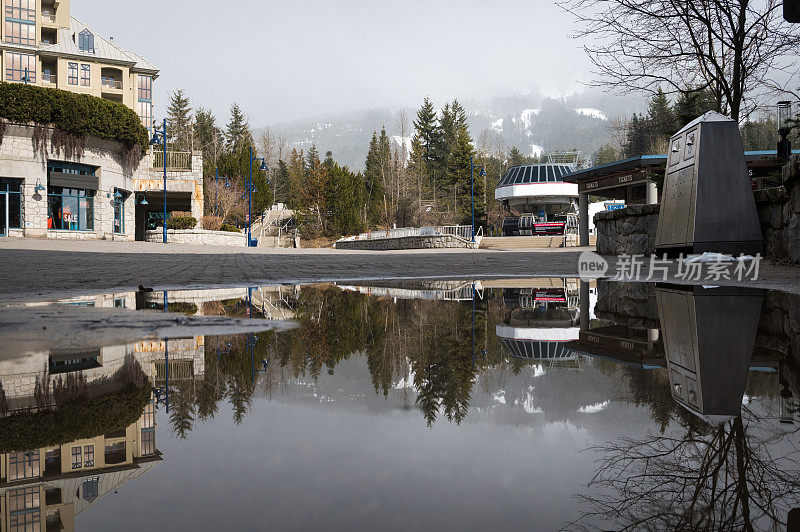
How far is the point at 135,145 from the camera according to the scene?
35.5m

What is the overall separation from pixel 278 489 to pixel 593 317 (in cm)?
355

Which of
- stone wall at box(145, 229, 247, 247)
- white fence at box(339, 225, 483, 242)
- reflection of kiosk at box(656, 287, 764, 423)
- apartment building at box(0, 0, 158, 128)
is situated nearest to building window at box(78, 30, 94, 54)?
apartment building at box(0, 0, 158, 128)

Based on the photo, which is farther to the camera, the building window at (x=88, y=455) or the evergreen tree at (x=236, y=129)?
the evergreen tree at (x=236, y=129)

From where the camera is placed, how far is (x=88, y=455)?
4.30 ft

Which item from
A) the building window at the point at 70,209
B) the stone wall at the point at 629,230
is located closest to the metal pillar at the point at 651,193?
the stone wall at the point at 629,230

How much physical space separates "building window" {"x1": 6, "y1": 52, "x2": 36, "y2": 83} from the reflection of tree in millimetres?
45672

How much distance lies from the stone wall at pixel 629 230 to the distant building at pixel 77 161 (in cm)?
2715

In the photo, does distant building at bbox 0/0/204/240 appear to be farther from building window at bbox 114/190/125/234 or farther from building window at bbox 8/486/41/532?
building window at bbox 8/486/41/532

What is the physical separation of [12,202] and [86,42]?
54.8ft

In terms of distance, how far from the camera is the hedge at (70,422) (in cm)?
138

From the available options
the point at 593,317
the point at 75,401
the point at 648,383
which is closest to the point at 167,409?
the point at 75,401

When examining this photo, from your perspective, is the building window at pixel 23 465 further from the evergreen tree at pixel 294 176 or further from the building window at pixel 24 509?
the evergreen tree at pixel 294 176

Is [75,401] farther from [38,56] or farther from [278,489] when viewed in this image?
[38,56]

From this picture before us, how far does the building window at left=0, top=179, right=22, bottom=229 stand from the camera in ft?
97.5
